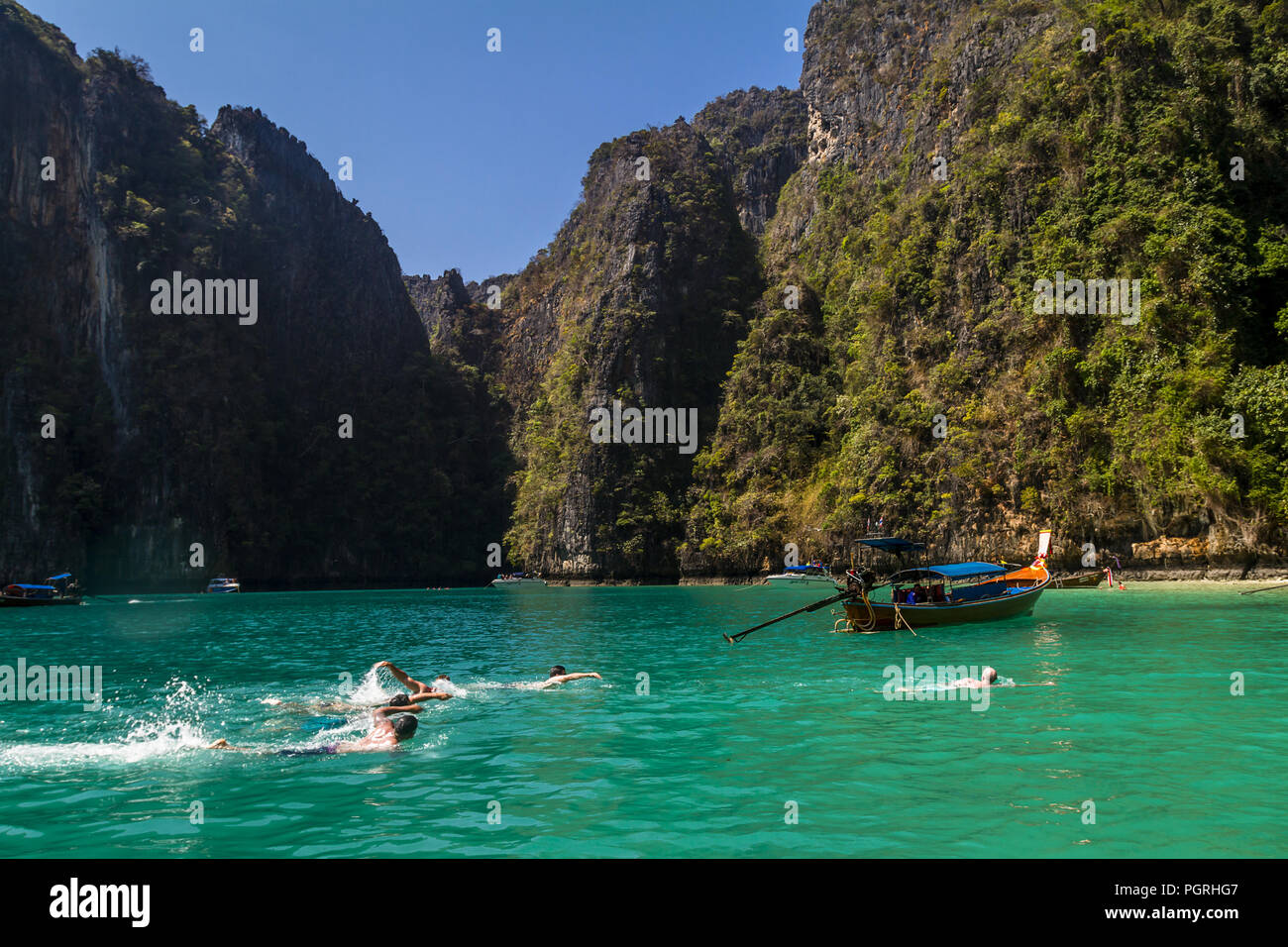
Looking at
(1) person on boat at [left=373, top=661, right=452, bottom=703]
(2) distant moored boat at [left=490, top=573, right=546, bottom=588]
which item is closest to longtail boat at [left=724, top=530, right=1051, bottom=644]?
(1) person on boat at [left=373, top=661, right=452, bottom=703]

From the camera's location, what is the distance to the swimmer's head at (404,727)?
11.2m

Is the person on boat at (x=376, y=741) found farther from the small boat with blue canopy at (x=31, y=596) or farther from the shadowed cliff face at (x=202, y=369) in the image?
the shadowed cliff face at (x=202, y=369)

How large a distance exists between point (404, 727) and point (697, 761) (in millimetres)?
4240

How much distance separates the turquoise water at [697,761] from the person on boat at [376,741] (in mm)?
182

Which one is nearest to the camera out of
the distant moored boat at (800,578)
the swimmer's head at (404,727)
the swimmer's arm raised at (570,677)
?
the swimmer's head at (404,727)

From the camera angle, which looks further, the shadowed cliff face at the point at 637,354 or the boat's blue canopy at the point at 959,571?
the shadowed cliff face at the point at 637,354

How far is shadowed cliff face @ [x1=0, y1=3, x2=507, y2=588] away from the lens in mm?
82125

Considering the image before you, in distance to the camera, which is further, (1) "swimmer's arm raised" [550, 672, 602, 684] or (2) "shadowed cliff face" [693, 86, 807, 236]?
(2) "shadowed cliff face" [693, 86, 807, 236]

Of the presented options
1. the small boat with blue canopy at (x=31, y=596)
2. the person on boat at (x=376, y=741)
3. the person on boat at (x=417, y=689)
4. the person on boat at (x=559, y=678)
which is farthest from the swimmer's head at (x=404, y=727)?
the small boat with blue canopy at (x=31, y=596)

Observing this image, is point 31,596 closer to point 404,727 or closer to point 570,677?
point 570,677

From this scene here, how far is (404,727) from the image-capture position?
11.3 meters

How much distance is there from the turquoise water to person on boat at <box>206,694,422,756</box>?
0.60 feet

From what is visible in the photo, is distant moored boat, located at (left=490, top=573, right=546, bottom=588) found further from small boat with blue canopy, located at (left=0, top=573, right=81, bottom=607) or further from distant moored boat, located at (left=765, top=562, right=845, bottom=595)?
small boat with blue canopy, located at (left=0, top=573, right=81, bottom=607)
